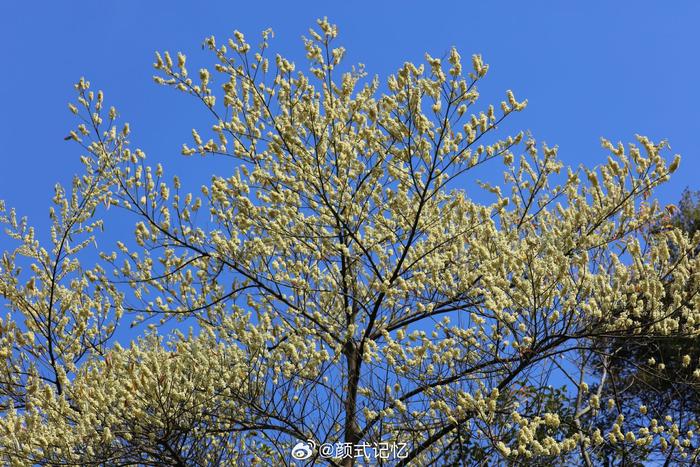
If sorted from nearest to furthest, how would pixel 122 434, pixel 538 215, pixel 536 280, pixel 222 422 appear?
1. pixel 536 280
2. pixel 122 434
3. pixel 222 422
4. pixel 538 215

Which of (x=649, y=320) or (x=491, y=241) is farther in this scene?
(x=491, y=241)

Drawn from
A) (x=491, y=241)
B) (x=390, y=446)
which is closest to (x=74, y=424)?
(x=390, y=446)

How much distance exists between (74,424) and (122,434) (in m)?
0.65

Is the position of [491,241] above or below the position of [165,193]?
below

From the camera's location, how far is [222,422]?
595 centimetres

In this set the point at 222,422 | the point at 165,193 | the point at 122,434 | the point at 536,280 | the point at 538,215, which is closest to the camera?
the point at 536,280

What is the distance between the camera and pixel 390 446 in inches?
223

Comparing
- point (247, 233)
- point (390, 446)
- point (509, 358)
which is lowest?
point (390, 446)

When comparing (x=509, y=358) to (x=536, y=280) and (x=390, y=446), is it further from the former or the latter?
(x=390, y=446)

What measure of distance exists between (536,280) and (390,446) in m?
1.68

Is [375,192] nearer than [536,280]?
No

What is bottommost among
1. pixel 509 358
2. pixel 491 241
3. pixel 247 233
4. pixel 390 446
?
pixel 390 446

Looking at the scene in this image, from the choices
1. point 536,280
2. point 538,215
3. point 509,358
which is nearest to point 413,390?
point 509,358

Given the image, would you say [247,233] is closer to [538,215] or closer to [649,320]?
[538,215]
